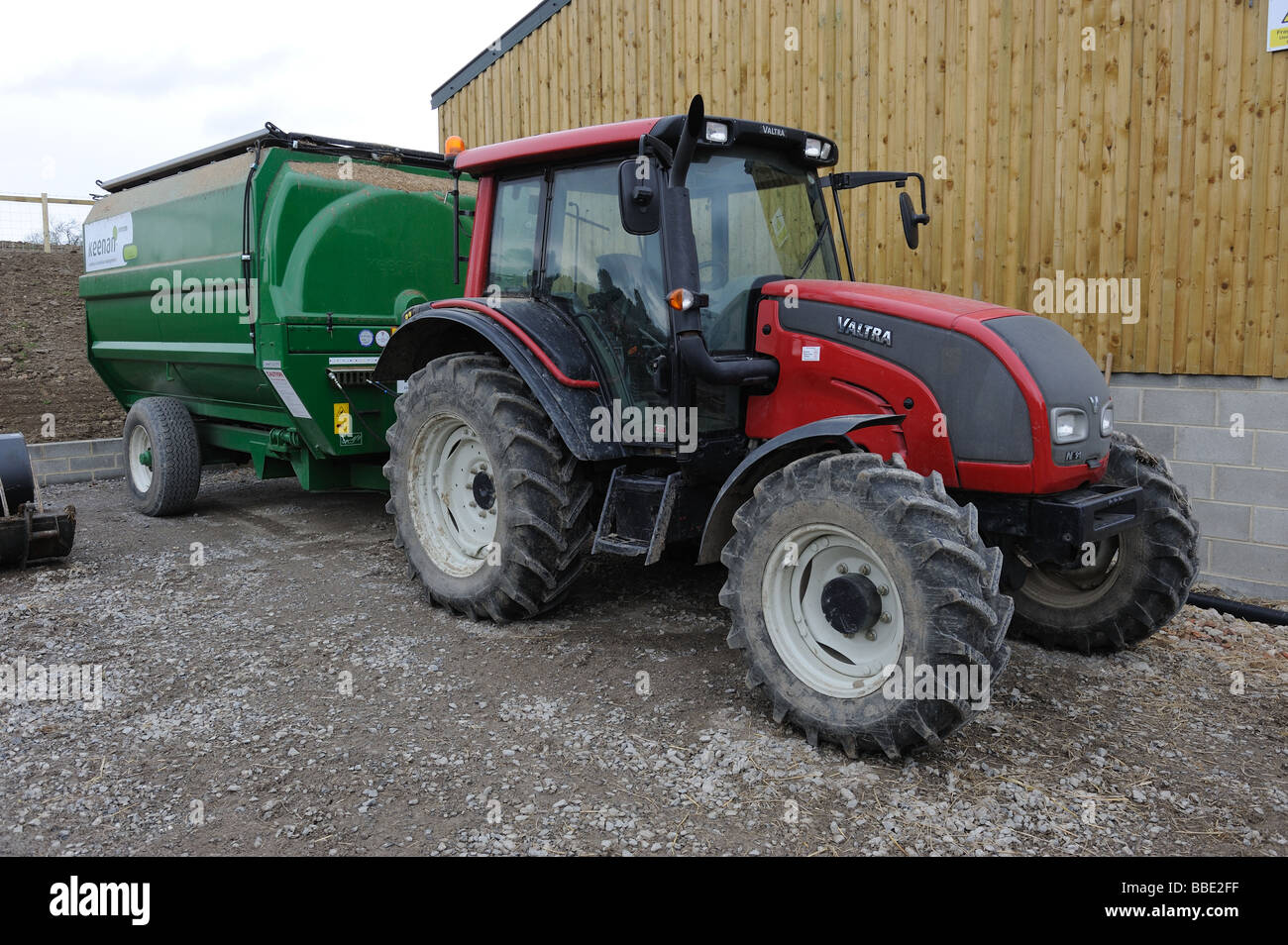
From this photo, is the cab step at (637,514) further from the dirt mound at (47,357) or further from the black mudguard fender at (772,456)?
the dirt mound at (47,357)

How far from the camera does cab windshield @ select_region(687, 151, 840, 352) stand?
4.32 m

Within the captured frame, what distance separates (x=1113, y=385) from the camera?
6.00 metres

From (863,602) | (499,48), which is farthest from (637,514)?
(499,48)

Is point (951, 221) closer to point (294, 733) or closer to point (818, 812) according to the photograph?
point (818, 812)

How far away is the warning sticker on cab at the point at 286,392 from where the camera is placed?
6.52 metres

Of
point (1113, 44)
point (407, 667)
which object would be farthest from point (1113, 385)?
point (407, 667)

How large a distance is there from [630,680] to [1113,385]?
3.58 meters

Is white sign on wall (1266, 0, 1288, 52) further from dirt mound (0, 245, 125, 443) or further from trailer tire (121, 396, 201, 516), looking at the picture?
dirt mound (0, 245, 125, 443)

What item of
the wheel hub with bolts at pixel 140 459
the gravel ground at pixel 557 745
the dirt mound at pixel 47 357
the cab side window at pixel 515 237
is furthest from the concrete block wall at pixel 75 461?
the cab side window at pixel 515 237

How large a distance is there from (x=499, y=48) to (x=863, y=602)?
7483 millimetres

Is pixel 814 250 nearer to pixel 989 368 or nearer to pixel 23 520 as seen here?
pixel 989 368

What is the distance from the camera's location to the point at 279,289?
6.51 metres

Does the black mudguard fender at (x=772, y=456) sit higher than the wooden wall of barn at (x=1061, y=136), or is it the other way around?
the wooden wall of barn at (x=1061, y=136)

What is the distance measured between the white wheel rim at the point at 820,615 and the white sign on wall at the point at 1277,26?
3.96 meters
